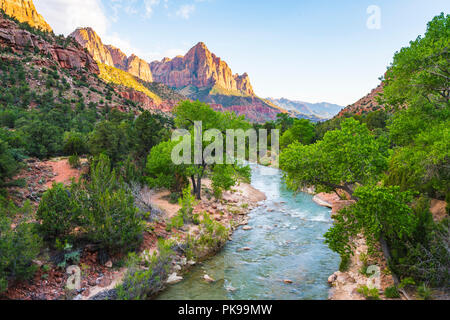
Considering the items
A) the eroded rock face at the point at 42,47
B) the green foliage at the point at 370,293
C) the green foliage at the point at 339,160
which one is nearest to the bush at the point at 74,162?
the green foliage at the point at 339,160

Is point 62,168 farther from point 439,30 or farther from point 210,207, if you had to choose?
point 439,30

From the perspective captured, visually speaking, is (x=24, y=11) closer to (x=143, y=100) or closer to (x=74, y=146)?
(x=143, y=100)

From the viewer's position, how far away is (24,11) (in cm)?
10525

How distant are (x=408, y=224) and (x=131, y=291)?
9.74 m

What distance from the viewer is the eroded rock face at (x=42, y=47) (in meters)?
44.5

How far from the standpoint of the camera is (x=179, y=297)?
29.9 ft

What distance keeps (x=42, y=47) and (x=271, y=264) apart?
63.4m

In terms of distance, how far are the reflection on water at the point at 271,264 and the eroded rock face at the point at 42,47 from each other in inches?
2192

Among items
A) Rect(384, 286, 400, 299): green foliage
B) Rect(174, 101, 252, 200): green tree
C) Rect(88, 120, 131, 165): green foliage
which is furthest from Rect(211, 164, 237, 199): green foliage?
Rect(384, 286, 400, 299): green foliage

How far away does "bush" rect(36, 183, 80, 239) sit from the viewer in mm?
9086

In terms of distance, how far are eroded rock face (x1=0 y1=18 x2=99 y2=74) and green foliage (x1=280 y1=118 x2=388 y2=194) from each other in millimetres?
57869

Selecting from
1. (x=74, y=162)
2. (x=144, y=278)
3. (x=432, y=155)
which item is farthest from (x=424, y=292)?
(x=74, y=162)
